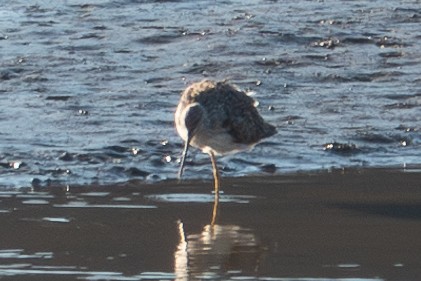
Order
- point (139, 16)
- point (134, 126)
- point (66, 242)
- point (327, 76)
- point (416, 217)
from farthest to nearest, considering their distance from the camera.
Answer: point (139, 16)
point (327, 76)
point (134, 126)
point (416, 217)
point (66, 242)

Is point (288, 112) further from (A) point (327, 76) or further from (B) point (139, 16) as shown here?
(B) point (139, 16)

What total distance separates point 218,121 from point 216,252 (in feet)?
7.82

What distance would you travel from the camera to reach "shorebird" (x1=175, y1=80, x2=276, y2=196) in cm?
1012

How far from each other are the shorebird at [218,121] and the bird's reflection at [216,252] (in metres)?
1.36

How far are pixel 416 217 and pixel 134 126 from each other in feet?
12.0

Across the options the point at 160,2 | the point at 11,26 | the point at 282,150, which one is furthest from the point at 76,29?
Result: the point at 282,150

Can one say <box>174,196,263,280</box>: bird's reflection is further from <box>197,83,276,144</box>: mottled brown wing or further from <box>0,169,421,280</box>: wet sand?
<box>197,83,276,144</box>: mottled brown wing

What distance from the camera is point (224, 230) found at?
861 centimetres

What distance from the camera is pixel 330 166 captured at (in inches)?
428

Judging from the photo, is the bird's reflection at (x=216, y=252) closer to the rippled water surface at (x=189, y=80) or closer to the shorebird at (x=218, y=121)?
the shorebird at (x=218, y=121)

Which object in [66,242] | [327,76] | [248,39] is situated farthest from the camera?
[248,39]

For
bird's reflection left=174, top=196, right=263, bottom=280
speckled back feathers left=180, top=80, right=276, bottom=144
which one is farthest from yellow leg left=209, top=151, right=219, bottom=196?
bird's reflection left=174, top=196, right=263, bottom=280

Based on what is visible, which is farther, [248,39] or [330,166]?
[248,39]

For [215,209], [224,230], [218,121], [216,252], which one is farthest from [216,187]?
[216,252]
